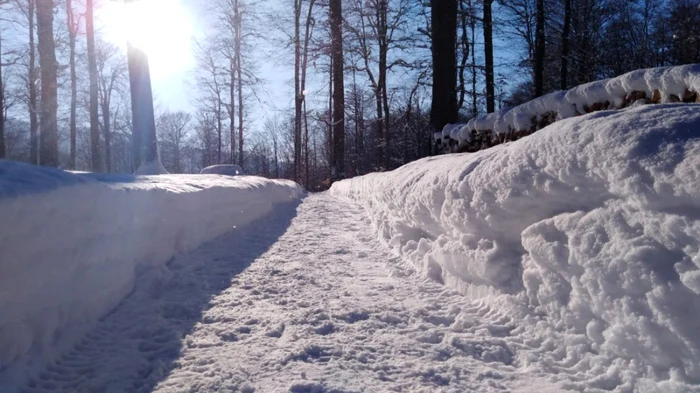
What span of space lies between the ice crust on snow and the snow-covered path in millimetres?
2168

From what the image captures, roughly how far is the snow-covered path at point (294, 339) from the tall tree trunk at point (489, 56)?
46.5ft

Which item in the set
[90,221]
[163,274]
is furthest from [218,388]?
[163,274]

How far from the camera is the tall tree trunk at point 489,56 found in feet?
53.4

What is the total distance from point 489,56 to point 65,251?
56.7 feet

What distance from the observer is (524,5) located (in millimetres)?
18234

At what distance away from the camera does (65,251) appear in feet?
7.54

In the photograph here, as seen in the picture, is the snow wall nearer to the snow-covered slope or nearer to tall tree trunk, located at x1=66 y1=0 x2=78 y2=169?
the snow-covered slope

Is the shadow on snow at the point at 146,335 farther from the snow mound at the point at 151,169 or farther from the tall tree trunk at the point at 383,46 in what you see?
the tall tree trunk at the point at 383,46

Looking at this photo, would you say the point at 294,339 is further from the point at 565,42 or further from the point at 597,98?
the point at 565,42

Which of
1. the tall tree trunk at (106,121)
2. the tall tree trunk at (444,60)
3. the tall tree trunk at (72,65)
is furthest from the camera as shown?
the tall tree trunk at (106,121)

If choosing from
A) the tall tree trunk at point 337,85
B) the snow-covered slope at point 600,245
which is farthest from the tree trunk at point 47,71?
the snow-covered slope at point 600,245

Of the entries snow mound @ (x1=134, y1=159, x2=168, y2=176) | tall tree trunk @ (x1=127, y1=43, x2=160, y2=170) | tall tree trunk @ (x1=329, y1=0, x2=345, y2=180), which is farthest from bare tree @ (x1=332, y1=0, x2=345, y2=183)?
snow mound @ (x1=134, y1=159, x2=168, y2=176)

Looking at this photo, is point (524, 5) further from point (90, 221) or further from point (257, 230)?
point (90, 221)

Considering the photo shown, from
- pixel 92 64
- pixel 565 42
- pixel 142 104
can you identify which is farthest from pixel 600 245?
pixel 92 64
